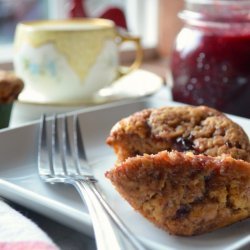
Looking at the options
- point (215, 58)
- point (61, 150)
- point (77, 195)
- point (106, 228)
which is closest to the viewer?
point (106, 228)

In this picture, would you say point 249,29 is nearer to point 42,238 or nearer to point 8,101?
point 8,101

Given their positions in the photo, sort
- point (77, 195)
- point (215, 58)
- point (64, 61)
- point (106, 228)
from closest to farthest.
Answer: point (106, 228), point (77, 195), point (215, 58), point (64, 61)

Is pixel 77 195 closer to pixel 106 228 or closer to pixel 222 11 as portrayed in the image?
pixel 106 228

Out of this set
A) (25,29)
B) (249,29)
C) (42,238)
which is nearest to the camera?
(42,238)

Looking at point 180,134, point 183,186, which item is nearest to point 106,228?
point 183,186

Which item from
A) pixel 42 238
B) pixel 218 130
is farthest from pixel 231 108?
pixel 42 238

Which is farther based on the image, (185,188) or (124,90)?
(124,90)
